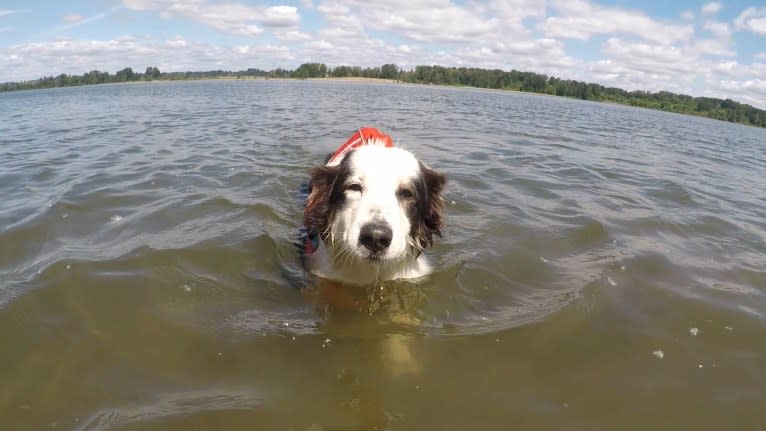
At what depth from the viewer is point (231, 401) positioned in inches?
112

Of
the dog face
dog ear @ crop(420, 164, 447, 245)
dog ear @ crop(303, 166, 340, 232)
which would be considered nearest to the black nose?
the dog face

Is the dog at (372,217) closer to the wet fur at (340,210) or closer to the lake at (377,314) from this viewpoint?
the wet fur at (340,210)

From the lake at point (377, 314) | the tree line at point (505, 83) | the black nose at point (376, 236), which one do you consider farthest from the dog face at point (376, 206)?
the tree line at point (505, 83)

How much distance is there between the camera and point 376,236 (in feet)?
11.3

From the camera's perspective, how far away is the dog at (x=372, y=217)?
11.8ft

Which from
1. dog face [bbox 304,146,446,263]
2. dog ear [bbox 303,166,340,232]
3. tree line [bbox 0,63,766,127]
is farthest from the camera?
tree line [bbox 0,63,766,127]

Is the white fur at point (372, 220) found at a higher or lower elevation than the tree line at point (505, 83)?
lower

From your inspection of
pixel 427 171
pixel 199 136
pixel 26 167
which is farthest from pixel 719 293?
pixel 199 136

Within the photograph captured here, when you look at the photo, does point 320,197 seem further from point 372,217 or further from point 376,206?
point 372,217

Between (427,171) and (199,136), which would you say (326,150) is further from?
(427,171)

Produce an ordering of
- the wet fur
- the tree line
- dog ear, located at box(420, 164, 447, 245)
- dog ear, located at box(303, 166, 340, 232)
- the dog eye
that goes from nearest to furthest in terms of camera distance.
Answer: the dog eye < the wet fur < dog ear, located at box(303, 166, 340, 232) < dog ear, located at box(420, 164, 447, 245) < the tree line

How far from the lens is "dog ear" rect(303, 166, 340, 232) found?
4.43 m

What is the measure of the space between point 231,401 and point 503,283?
9.84 feet

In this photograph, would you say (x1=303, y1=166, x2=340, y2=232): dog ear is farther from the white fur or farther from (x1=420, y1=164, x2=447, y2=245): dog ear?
(x1=420, y1=164, x2=447, y2=245): dog ear
